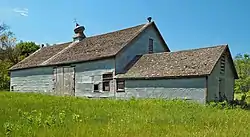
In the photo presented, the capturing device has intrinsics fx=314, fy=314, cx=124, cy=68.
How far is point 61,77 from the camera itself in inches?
1287

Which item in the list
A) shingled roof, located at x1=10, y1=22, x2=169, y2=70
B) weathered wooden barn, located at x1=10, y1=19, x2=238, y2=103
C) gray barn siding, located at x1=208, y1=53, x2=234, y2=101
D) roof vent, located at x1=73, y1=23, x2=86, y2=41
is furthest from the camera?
roof vent, located at x1=73, y1=23, x2=86, y2=41

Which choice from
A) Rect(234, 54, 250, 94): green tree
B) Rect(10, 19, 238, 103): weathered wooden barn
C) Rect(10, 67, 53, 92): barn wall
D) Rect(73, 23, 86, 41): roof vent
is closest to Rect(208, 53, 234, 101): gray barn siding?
Rect(10, 19, 238, 103): weathered wooden barn

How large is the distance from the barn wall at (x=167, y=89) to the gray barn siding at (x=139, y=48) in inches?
89.7

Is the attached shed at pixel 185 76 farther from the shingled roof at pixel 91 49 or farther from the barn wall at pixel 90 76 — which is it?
the shingled roof at pixel 91 49

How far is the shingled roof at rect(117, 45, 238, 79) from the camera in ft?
73.5

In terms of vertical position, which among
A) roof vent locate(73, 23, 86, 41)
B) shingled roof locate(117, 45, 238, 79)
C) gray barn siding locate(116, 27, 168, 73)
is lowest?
shingled roof locate(117, 45, 238, 79)

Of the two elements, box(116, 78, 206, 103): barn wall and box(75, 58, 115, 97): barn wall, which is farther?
box(75, 58, 115, 97): barn wall

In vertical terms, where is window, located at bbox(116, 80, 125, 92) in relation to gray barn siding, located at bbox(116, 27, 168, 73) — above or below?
below

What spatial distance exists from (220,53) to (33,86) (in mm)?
22751

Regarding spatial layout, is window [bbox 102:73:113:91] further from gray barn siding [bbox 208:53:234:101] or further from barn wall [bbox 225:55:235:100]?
barn wall [bbox 225:55:235:100]

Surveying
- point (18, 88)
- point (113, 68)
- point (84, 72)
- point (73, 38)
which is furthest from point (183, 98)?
point (18, 88)

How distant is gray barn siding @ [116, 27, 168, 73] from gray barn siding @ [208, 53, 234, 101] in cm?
860

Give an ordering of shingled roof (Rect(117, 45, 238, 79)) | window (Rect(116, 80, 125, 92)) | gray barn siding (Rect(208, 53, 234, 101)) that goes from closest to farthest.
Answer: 1. gray barn siding (Rect(208, 53, 234, 101))
2. shingled roof (Rect(117, 45, 238, 79))
3. window (Rect(116, 80, 125, 92))

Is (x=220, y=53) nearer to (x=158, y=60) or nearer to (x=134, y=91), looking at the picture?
(x=158, y=60)
